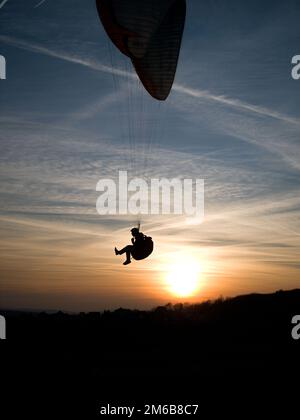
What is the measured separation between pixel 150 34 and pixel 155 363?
14.3 m

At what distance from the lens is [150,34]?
22719mm

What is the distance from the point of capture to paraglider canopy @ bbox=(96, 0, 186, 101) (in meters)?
22.3

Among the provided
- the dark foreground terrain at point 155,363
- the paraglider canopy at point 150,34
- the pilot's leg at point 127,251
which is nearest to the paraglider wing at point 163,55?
the paraglider canopy at point 150,34

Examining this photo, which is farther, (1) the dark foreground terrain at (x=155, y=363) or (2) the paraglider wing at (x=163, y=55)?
(2) the paraglider wing at (x=163, y=55)

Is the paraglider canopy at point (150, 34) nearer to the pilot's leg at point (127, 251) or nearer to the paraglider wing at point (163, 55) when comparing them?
the paraglider wing at point (163, 55)

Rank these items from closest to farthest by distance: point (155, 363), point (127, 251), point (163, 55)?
point (127, 251) → point (155, 363) → point (163, 55)

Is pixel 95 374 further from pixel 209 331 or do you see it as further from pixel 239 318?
pixel 239 318

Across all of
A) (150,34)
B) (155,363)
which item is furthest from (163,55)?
(155,363)

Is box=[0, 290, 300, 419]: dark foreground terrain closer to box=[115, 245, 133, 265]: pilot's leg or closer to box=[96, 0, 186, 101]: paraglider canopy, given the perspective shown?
box=[115, 245, 133, 265]: pilot's leg

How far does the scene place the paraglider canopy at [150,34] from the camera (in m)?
22.3

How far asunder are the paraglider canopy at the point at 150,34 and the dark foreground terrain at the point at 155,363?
40.9ft

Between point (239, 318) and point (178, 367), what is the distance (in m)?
9.81

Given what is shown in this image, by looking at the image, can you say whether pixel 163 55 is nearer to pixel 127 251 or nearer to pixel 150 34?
pixel 150 34

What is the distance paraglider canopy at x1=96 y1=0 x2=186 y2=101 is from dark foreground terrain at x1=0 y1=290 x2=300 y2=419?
1245cm
